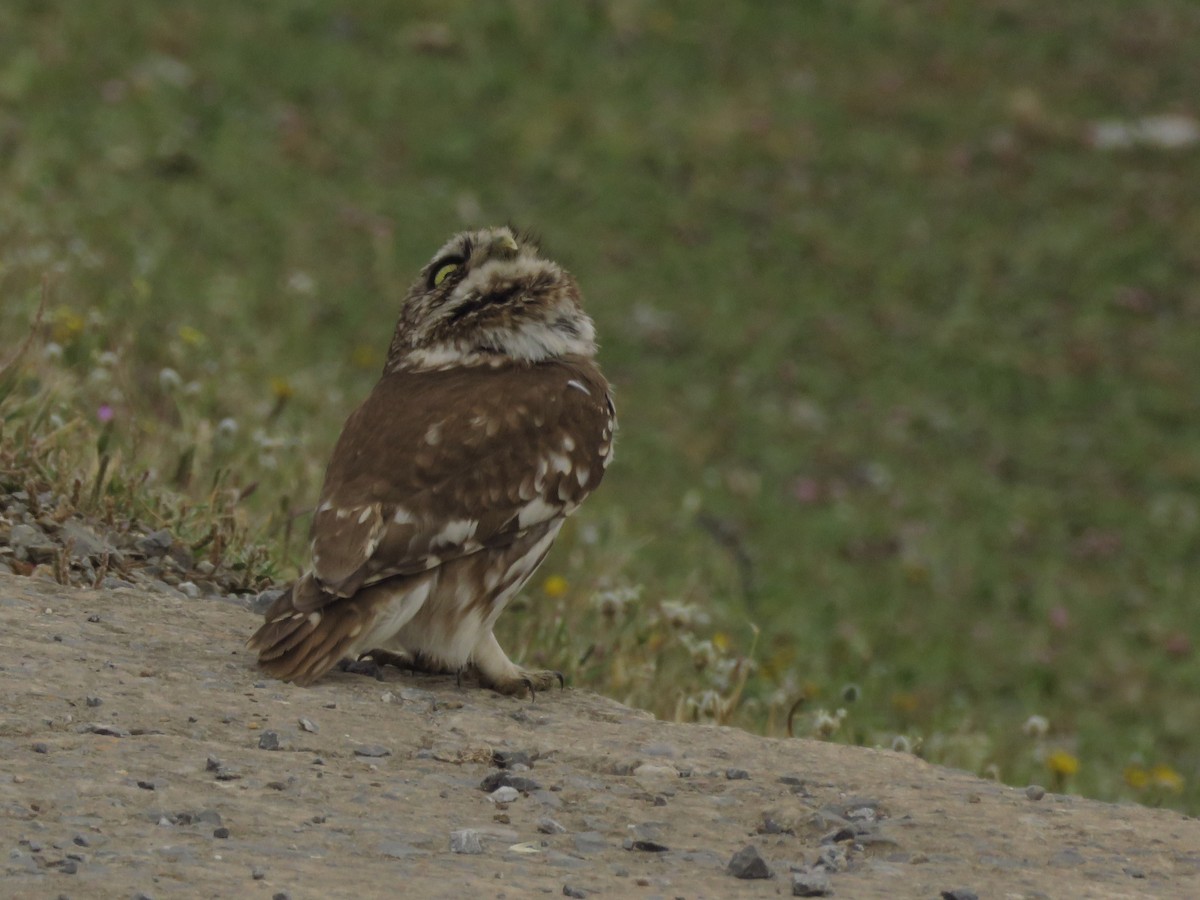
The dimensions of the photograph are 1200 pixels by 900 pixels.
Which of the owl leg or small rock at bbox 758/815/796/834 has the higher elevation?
the owl leg

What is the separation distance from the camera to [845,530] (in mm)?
13242

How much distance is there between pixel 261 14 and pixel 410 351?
43.8ft

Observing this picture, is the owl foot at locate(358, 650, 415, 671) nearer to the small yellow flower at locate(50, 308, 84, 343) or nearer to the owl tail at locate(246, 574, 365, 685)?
the owl tail at locate(246, 574, 365, 685)

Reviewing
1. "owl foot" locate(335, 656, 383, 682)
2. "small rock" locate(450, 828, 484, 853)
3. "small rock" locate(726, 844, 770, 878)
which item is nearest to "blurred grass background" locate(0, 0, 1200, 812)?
"owl foot" locate(335, 656, 383, 682)

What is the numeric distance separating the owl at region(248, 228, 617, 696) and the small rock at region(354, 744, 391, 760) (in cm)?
48

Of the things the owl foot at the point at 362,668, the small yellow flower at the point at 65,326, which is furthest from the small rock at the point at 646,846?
the small yellow flower at the point at 65,326

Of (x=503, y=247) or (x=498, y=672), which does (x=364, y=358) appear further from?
(x=498, y=672)

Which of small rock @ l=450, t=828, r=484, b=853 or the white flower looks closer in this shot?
small rock @ l=450, t=828, r=484, b=853

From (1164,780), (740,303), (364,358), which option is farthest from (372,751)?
(740,303)

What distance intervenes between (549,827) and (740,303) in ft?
39.0

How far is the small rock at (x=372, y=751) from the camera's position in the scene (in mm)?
5383

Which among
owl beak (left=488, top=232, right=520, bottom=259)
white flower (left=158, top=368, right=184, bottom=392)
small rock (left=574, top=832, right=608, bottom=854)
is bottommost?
small rock (left=574, top=832, right=608, bottom=854)

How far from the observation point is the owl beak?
657 cm

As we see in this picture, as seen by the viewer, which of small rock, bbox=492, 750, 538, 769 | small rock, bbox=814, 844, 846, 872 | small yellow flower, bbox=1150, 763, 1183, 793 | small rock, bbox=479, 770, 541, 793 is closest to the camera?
small rock, bbox=814, 844, 846, 872
